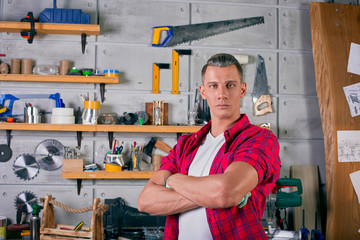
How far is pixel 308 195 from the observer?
10.2 ft

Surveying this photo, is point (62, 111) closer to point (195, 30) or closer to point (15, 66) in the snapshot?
point (15, 66)

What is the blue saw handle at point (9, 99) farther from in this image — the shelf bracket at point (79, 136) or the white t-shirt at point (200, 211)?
the white t-shirt at point (200, 211)

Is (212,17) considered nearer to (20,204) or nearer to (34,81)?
(34,81)

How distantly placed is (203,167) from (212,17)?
2.03 meters

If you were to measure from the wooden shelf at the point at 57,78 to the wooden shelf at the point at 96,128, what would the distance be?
351 mm

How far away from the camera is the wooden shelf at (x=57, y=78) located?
2.88 meters

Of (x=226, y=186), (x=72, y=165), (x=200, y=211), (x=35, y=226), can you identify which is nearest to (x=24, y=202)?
(x=35, y=226)

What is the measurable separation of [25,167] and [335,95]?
2586 mm

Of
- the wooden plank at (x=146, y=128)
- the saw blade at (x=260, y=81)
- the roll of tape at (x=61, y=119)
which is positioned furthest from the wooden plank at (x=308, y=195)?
the roll of tape at (x=61, y=119)

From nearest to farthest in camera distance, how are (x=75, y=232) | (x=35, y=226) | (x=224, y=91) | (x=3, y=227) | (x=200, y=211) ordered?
(x=200, y=211) < (x=224, y=91) < (x=75, y=232) < (x=35, y=226) < (x=3, y=227)

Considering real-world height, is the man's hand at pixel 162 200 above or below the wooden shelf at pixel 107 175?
above

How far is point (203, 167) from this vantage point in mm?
1519

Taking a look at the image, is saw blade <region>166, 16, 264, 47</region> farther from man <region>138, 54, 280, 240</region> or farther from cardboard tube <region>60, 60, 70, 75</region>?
man <region>138, 54, 280, 240</region>

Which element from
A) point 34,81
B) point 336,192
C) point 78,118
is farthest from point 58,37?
point 336,192
